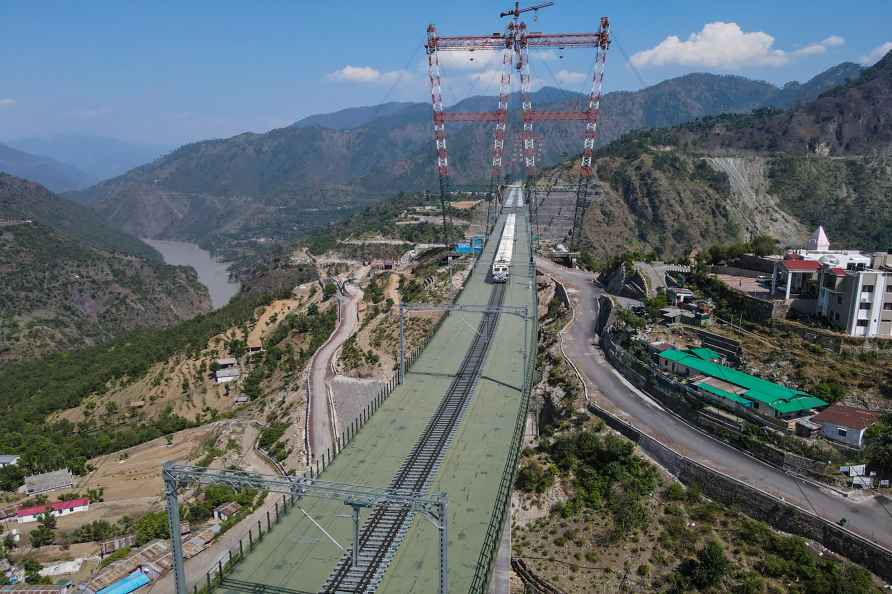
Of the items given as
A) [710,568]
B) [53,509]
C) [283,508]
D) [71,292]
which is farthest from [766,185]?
[71,292]

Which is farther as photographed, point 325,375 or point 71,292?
point 71,292

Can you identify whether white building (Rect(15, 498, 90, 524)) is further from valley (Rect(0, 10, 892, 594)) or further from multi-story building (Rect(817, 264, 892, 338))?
multi-story building (Rect(817, 264, 892, 338))

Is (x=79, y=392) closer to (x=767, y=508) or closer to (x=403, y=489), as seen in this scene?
(x=403, y=489)

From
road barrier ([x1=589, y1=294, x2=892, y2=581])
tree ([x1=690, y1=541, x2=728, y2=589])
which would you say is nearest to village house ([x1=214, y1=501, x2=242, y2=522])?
road barrier ([x1=589, y1=294, x2=892, y2=581])

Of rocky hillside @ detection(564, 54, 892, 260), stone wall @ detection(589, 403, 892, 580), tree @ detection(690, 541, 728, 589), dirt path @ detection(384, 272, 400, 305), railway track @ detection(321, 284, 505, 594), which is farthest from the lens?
rocky hillside @ detection(564, 54, 892, 260)

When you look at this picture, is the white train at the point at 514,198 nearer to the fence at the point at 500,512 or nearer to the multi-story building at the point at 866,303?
the multi-story building at the point at 866,303

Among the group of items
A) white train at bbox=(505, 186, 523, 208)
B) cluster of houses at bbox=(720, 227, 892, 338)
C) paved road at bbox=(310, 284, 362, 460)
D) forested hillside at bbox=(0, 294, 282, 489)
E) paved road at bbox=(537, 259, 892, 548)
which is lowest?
forested hillside at bbox=(0, 294, 282, 489)

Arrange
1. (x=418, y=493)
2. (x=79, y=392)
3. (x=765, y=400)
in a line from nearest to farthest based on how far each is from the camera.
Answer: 1. (x=418, y=493)
2. (x=765, y=400)
3. (x=79, y=392)
